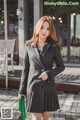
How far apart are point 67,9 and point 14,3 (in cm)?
202

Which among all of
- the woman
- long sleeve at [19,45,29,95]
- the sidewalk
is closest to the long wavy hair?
the woman

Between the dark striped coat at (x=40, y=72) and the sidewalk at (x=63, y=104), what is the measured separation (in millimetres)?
2016

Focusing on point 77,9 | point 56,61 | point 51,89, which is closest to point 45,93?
point 51,89

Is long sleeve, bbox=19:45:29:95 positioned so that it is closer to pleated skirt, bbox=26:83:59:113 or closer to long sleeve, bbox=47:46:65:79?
pleated skirt, bbox=26:83:59:113

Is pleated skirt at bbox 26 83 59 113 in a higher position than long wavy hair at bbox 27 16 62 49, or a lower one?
lower

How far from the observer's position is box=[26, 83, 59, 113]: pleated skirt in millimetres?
3904

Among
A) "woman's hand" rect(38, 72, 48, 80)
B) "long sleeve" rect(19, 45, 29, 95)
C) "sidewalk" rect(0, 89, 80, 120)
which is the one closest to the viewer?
"woman's hand" rect(38, 72, 48, 80)

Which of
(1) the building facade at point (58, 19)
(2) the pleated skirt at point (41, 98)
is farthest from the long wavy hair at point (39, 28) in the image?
(1) the building facade at point (58, 19)

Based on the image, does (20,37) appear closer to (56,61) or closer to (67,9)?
(67,9)

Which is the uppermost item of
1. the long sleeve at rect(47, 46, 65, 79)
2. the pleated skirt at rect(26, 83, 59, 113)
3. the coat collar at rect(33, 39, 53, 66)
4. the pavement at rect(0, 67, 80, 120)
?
the coat collar at rect(33, 39, 53, 66)

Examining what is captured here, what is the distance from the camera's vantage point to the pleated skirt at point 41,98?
12.8ft

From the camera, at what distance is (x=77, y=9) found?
13.1 m

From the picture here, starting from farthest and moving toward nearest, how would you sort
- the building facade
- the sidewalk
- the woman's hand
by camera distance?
the building facade
the sidewalk
the woman's hand

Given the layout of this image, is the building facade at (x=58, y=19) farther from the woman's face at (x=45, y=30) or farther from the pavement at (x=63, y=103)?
the woman's face at (x=45, y=30)
